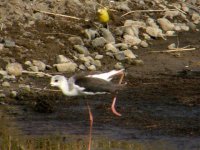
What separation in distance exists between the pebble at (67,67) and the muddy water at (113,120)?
3.09ft

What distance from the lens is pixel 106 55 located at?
567 inches

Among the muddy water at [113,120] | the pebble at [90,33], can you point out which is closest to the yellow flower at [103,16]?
the pebble at [90,33]

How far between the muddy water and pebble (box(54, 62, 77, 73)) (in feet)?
3.09

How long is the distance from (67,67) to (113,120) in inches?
92.8

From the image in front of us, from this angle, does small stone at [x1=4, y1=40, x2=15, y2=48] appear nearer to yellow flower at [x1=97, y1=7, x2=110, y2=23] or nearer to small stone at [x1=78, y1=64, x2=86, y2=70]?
small stone at [x1=78, y1=64, x2=86, y2=70]

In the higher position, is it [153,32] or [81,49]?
[81,49]

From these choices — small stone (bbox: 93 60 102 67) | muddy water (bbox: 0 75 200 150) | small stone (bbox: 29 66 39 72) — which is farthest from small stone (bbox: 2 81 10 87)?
small stone (bbox: 93 60 102 67)

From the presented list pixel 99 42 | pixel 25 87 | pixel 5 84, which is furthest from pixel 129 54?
pixel 5 84

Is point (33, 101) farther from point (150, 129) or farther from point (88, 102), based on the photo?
point (150, 129)

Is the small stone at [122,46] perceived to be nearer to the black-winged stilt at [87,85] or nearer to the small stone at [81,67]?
the small stone at [81,67]

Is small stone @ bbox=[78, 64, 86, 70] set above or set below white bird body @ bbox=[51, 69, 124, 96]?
below

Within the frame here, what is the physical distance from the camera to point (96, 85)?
1028 cm

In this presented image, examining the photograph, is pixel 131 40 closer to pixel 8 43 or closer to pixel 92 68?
pixel 92 68

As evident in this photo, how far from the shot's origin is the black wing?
405 inches
